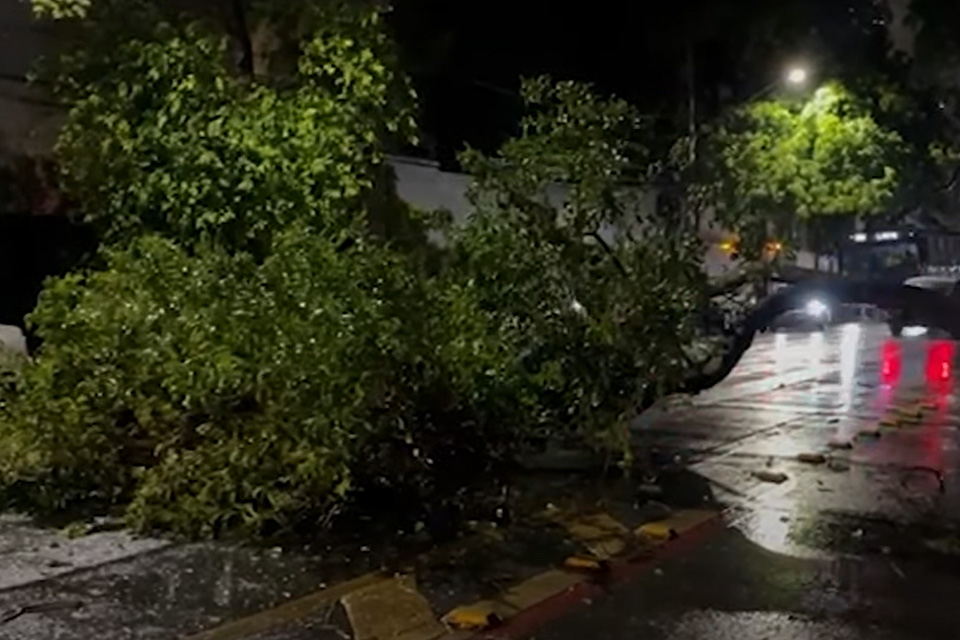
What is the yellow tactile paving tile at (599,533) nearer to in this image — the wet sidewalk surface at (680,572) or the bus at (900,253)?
the wet sidewalk surface at (680,572)

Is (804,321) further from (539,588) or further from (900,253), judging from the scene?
(539,588)

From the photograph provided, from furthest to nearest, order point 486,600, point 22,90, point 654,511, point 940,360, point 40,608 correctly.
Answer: point 940,360 < point 22,90 < point 654,511 < point 486,600 < point 40,608

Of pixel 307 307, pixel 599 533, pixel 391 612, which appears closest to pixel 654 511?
pixel 599 533

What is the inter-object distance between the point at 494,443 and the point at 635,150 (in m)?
3.19

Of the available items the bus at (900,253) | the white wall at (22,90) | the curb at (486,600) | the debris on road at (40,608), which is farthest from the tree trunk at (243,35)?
the bus at (900,253)

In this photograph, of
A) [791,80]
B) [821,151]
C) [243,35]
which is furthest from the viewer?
[821,151]

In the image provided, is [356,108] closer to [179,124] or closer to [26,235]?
[179,124]

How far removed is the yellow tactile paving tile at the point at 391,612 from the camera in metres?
6.29

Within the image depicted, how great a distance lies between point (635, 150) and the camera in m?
11.0

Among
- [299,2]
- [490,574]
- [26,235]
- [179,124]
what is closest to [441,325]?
[490,574]

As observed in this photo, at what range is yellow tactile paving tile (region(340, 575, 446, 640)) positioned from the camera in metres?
6.29

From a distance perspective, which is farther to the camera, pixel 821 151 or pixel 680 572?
pixel 821 151

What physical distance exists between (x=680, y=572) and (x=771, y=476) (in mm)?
3781

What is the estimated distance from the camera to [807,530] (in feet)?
29.5
